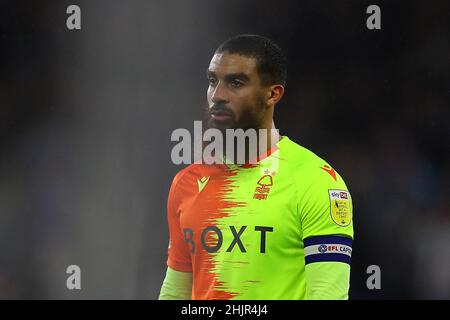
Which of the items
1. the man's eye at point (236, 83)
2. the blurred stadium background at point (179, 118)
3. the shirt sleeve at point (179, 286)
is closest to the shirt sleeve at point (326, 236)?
the man's eye at point (236, 83)

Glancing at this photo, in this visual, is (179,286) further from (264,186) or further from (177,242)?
(264,186)

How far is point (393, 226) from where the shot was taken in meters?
6.45

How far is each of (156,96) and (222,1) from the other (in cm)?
91

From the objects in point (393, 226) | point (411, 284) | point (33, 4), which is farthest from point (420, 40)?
point (33, 4)

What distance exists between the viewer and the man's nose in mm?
3750

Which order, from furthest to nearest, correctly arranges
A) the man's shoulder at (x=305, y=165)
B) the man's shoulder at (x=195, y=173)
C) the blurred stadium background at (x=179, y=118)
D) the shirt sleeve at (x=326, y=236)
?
the blurred stadium background at (x=179, y=118)
the man's shoulder at (x=195, y=173)
the man's shoulder at (x=305, y=165)
the shirt sleeve at (x=326, y=236)

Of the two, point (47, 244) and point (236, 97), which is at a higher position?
point (236, 97)

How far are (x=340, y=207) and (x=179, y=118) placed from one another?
2.90m

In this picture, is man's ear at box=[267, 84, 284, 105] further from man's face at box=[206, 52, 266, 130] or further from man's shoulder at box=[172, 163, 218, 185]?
man's shoulder at box=[172, 163, 218, 185]

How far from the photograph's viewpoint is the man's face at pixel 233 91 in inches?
148

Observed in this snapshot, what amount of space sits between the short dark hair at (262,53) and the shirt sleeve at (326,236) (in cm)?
51

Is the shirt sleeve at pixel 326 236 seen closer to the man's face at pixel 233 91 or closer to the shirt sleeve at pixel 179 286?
the man's face at pixel 233 91

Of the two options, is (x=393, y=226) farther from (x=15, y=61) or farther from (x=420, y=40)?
(x=15, y=61)

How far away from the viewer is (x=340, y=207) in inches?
142
